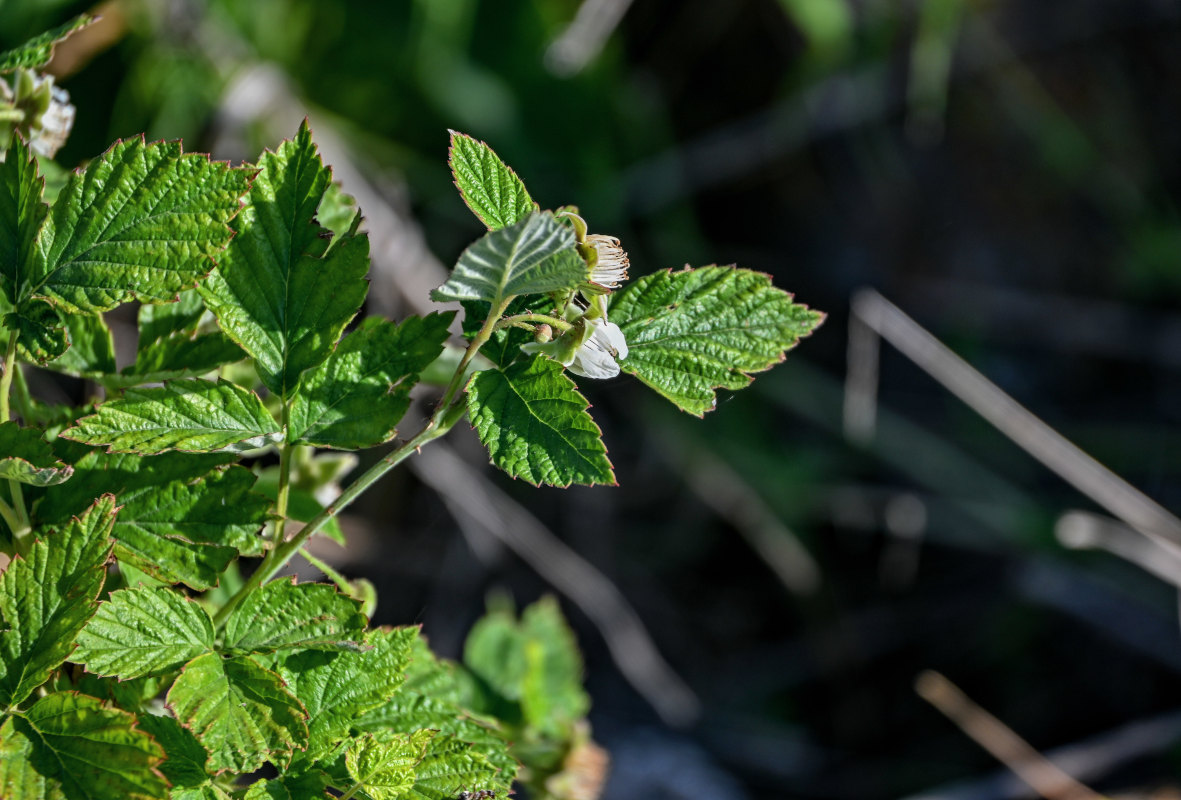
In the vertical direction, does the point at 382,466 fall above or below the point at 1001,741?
below

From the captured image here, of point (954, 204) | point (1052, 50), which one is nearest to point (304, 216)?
point (954, 204)

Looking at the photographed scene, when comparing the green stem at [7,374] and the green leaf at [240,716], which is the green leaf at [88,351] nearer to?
the green stem at [7,374]

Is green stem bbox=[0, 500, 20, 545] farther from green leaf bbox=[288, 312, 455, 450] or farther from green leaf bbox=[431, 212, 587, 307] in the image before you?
green leaf bbox=[431, 212, 587, 307]

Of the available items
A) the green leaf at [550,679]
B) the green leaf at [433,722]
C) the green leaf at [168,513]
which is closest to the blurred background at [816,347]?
the green leaf at [550,679]

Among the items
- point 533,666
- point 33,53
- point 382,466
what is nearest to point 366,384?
point 382,466

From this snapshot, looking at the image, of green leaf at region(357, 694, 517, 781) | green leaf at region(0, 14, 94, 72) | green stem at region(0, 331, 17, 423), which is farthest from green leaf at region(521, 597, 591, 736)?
green leaf at region(0, 14, 94, 72)

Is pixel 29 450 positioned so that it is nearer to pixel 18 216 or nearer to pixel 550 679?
pixel 18 216

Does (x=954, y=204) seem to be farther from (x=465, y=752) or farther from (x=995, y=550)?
(x=465, y=752)
